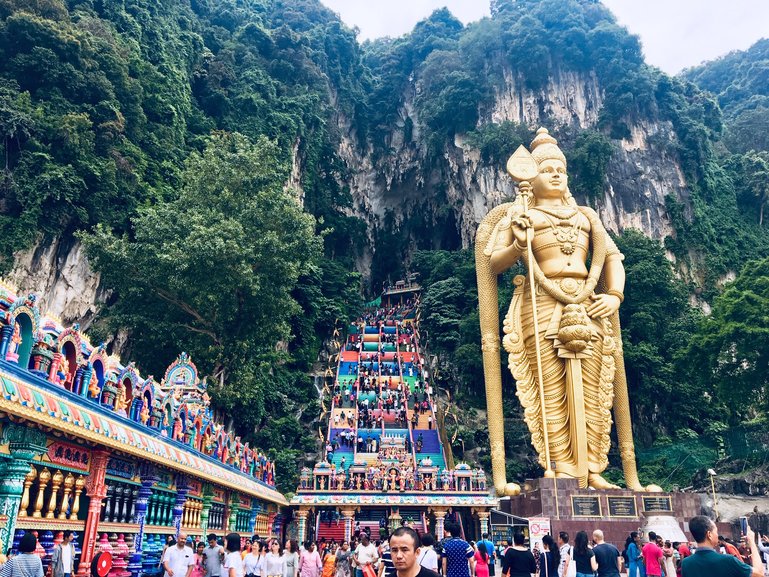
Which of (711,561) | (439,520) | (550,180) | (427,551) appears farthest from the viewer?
(439,520)

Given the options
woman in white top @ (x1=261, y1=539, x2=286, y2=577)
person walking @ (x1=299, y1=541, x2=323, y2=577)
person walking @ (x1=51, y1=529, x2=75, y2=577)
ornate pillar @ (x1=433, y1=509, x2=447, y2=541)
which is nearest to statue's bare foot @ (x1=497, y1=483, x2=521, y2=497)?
ornate pillar @ (x1=433, y1=509, x2=447, y2=541)

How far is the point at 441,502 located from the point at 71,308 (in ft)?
34.4

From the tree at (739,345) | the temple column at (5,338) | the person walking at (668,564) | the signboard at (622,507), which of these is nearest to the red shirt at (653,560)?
the person walking at (668,564)

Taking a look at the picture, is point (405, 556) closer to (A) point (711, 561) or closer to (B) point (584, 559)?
(A) point (711, 561)

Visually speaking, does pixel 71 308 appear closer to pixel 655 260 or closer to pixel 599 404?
pixel 599 404

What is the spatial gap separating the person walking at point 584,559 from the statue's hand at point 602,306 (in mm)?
6633

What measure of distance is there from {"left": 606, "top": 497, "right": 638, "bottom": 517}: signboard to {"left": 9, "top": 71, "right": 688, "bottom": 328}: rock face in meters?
20.0

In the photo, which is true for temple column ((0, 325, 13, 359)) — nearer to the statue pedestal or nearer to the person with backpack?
the person with backpack

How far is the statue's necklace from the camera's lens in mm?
10953

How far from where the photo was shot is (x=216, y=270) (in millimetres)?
12922

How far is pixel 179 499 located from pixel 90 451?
2351 millimetres

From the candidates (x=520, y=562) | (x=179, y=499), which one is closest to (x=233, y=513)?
(x=179, y=499)

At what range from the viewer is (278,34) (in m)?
31.2

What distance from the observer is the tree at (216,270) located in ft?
42.1
